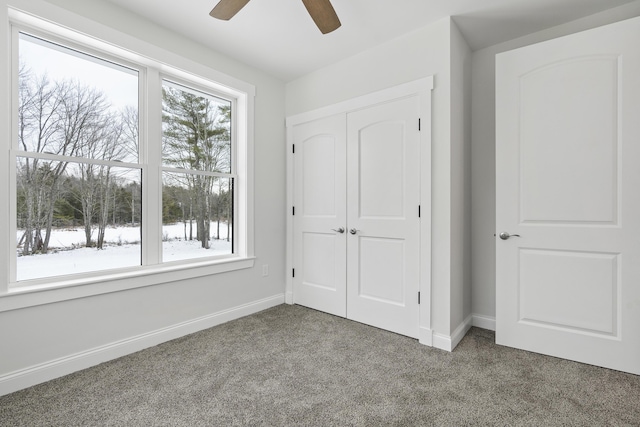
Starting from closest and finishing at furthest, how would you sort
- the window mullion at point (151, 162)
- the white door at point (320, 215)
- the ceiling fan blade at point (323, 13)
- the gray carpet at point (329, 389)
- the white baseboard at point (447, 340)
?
the gray carpet at point (329, 389) → the ceiling fan blade at point (323, 13) → the white baseboard at point (447, 340) → the window mullion at point (151, 162) → the white door at point (320, 215)

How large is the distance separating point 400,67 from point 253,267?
2.37 m

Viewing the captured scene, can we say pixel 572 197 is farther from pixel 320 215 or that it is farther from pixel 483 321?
pixel 320 215

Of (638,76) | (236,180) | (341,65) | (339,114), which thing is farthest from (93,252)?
(638,76)

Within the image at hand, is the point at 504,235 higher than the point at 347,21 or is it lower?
lower

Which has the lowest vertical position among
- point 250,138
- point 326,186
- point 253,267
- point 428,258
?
point 253,267

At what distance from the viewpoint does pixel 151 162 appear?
8.30ft

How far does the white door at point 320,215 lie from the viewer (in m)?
3.07

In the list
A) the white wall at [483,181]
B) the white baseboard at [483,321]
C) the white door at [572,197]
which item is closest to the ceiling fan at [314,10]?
the white door at [572,197]

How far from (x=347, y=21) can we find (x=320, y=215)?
175 centimetres

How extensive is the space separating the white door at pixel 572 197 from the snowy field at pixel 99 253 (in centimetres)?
272

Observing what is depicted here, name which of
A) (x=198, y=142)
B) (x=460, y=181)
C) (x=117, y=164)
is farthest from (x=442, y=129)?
(x=117, y=164)

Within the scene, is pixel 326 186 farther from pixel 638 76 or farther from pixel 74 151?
pixel 638 76

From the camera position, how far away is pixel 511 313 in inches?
94.6

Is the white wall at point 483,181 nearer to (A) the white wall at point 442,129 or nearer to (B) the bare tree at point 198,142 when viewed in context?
(A) the white wall at point 442,129
